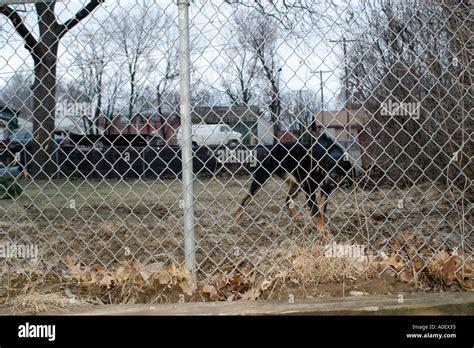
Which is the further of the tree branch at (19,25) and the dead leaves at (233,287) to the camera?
the tree branch at (19,25)

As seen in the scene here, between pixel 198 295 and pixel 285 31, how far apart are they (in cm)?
136

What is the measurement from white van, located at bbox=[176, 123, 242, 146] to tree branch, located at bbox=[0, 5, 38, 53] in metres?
1.09

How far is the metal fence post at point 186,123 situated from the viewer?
2.22 meters

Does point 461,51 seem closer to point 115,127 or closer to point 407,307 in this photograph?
point 407,307

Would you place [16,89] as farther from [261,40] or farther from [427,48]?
[427,48]

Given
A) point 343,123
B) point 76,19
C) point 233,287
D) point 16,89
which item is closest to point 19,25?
point 76,19

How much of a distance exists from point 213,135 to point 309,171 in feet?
3.34

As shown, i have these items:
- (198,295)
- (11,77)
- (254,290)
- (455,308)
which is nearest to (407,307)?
(455,308)

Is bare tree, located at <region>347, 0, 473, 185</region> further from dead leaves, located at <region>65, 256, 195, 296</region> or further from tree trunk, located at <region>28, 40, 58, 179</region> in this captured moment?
tree trunk, located at <region>28, 40, 58, 179</region>

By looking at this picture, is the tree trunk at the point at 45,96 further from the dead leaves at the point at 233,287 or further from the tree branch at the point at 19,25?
the dead leaves at the point at 233,287

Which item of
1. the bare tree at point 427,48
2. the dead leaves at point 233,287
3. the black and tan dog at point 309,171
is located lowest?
the dead leaves at point 233,287

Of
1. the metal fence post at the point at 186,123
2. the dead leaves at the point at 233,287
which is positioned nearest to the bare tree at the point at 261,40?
the metal fence post at the point at 186,123

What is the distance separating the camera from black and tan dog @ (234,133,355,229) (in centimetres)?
383

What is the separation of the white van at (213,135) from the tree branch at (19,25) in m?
1.09
